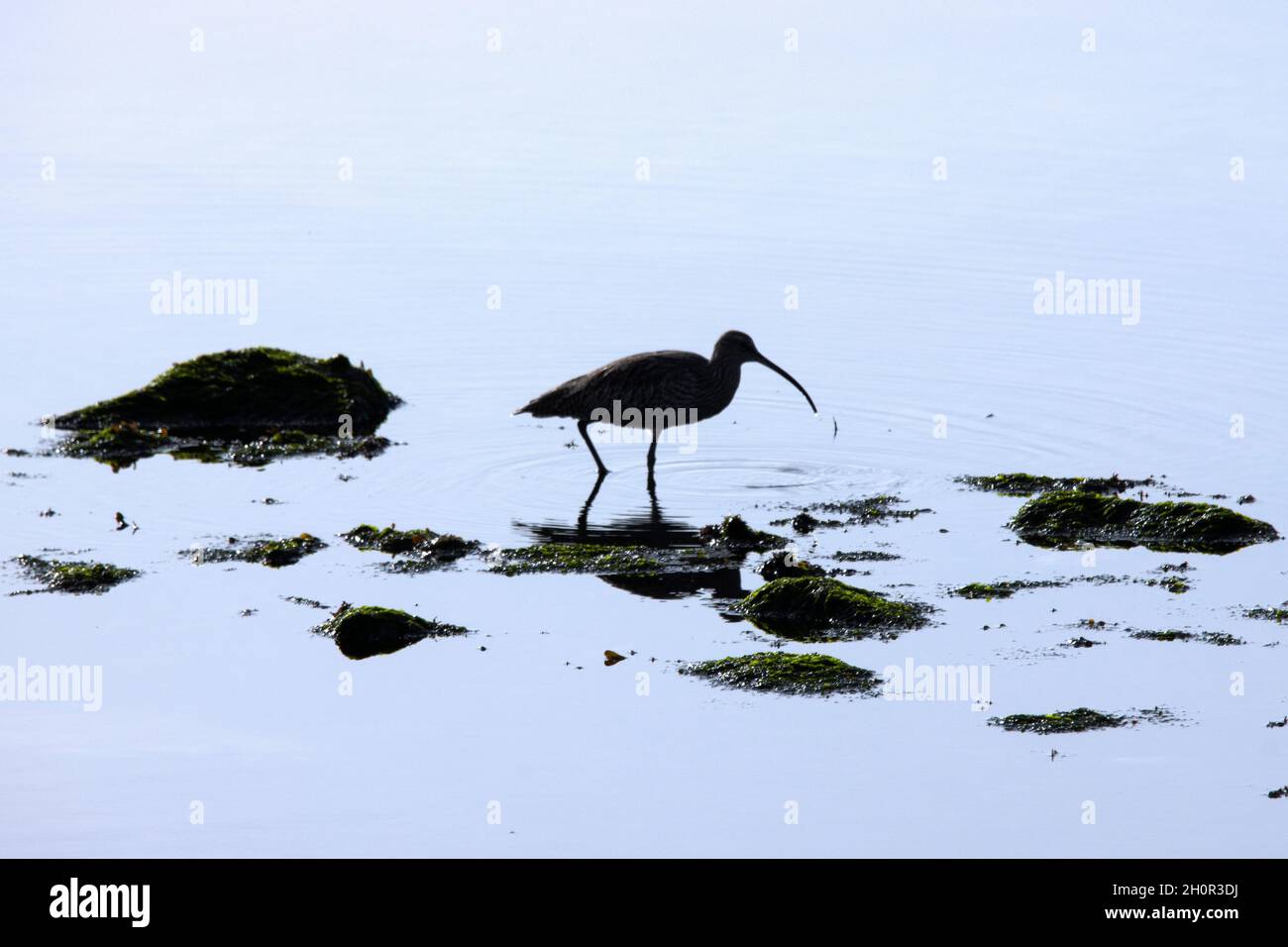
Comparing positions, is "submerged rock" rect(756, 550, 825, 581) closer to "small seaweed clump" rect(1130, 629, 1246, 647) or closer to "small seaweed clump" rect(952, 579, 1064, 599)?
"small seaweed clump" rect(952, 579, 1064, 599)

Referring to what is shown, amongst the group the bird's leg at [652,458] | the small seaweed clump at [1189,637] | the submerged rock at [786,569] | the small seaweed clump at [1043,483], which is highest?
the bird's leg at [652,458]

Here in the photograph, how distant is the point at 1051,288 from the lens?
27.0 meters

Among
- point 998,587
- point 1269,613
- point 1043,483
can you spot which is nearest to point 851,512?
point 1043,483

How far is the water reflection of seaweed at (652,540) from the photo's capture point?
15.6m

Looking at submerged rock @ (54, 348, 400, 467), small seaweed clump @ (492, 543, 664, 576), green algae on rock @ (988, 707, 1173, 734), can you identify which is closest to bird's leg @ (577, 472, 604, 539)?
small seaweed clump @ (492, 543, 664, 576)

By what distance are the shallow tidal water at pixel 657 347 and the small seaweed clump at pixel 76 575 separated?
0.71ft

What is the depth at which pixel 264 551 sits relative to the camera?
53.6ft

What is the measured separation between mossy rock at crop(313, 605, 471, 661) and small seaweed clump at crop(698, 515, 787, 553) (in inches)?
117

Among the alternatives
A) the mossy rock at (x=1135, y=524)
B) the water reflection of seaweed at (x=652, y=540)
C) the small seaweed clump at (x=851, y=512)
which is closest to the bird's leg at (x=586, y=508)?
the water reflection of seaweed at (x=652, y=540)

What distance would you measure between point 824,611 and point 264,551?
471cm

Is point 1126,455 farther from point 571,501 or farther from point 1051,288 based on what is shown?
point 1051,288

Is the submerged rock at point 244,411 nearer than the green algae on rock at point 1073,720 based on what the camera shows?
Result: No

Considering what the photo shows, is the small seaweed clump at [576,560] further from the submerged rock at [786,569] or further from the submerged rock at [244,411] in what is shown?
the submerged rock at [244,411]

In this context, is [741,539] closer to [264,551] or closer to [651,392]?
[651,392]
